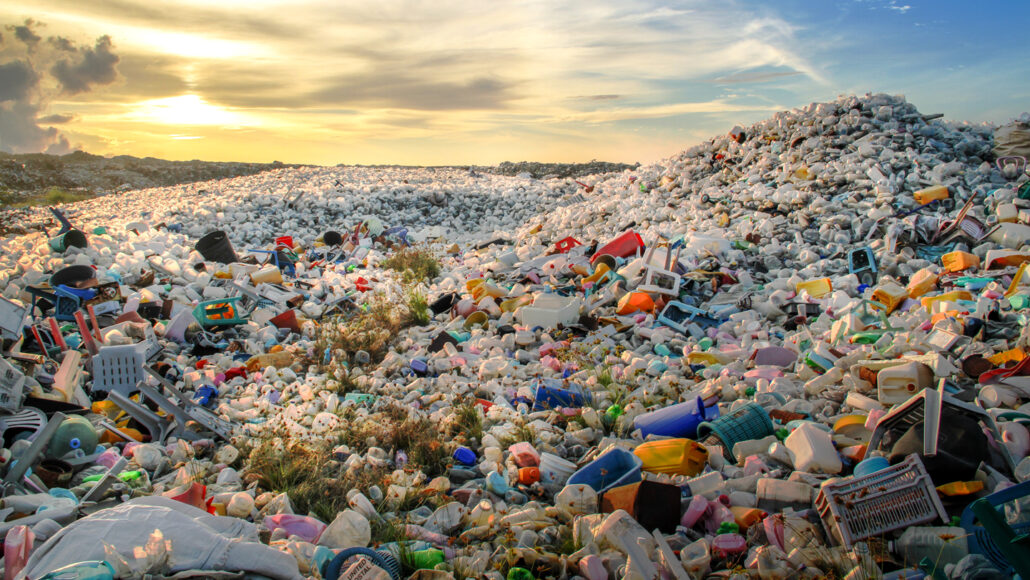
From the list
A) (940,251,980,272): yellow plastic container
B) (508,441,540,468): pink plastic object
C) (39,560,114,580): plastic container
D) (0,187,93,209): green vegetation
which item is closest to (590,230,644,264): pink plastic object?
(940,251,980,272): yellow plastic container

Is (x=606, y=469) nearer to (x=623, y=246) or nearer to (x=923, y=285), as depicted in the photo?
(x=923, y=285)

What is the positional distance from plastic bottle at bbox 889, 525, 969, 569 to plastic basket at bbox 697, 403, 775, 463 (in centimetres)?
92

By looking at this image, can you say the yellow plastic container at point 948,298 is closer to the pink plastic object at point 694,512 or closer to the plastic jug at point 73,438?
the pink plastic object at point 694,512

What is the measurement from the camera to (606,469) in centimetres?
276

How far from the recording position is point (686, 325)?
5.31 metres

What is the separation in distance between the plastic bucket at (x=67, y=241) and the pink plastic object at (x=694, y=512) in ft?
23.8

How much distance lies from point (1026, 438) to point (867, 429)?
0.60m

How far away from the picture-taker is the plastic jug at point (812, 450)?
2668mm

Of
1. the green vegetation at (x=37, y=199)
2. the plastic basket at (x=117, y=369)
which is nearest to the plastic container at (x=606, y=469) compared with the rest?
the plastic basket at (x=117, y=369)

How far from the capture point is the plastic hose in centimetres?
215

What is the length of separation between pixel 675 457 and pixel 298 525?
1792 mm

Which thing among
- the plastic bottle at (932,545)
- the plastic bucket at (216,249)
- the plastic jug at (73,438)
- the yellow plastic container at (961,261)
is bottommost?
the plastic jug at (73,438)

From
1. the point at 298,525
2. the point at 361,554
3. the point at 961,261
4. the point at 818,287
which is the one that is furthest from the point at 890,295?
the point at 298,525

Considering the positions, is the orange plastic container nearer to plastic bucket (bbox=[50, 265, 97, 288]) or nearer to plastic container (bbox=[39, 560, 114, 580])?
plastic container (bbox=[39, 560, 114, 580])
